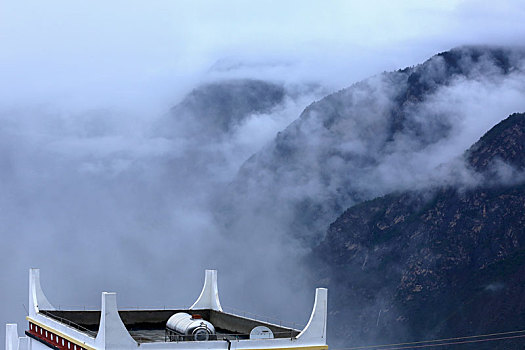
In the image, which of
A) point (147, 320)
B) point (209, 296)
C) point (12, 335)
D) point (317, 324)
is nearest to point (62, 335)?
point (147, 320)

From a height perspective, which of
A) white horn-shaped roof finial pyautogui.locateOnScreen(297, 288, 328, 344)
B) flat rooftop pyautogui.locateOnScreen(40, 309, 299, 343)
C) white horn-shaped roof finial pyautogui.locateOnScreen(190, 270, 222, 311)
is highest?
white horn-shaped roof finial pyautogui.locateOnScreen(190, 270, 222, 311)

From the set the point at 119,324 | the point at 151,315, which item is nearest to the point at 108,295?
the point at 119,324

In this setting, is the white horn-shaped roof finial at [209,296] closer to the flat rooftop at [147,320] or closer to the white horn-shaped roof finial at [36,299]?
the flat rooftop at [147,320]

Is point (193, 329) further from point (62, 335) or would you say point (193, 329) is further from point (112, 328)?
point (62, 335)

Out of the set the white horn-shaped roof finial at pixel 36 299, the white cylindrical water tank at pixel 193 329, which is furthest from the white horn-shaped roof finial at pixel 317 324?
the white horn-shaped roof finial at pixel 36 299

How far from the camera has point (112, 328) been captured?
4309cm

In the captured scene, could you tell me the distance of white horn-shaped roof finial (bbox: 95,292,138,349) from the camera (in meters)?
42.9

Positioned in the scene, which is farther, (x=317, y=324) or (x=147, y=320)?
(x=147, y=320)

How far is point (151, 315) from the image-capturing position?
61.0m

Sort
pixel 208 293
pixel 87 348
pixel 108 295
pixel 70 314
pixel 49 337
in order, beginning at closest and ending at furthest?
pixel 108 295 → pixel 87 348 → pixel 49 337 → pixel 70 314 → pixel 208 293

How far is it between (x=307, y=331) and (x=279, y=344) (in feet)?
5.31

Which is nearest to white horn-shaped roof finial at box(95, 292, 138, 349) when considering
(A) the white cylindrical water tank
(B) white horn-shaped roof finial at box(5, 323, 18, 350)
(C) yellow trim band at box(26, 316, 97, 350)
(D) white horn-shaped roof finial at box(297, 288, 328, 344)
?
(C) yellow trim band at box(26, 316, 97, 350)

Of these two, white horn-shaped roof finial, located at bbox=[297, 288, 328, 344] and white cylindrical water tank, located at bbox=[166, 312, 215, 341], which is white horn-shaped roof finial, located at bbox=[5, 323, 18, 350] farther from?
white horn-shaped roof finial, located at bbox=[297, 288, 328, 344]

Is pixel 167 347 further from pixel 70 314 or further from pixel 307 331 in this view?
pixel 70 314
